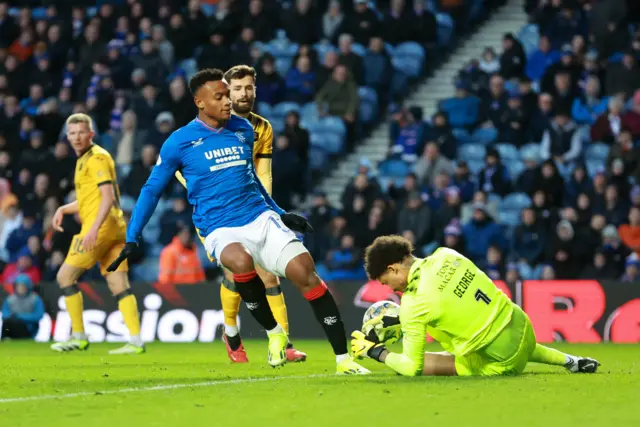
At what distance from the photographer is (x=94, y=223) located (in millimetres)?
12742

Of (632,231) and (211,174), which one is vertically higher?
(211,174)

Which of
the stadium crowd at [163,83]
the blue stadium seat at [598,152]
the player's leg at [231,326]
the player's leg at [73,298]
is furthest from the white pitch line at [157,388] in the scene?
the blue stadium seat at [598,152]

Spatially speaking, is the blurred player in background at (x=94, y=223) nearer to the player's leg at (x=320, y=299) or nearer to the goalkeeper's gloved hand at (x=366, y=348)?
the player's leg at (x=320, y=299)

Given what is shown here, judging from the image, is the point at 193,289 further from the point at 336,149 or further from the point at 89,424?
the point at 89,424

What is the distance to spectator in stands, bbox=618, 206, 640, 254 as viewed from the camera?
17047mm

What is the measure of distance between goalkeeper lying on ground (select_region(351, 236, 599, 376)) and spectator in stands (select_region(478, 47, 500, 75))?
1203 cm

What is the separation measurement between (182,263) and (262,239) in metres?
8.58

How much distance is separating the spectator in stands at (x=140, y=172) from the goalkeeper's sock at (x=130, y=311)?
6.27 metres

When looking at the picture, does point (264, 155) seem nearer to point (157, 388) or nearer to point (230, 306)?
point (230, 306)

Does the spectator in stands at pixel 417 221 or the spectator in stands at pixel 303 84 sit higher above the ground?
the spectator in stands at pixel 303 84

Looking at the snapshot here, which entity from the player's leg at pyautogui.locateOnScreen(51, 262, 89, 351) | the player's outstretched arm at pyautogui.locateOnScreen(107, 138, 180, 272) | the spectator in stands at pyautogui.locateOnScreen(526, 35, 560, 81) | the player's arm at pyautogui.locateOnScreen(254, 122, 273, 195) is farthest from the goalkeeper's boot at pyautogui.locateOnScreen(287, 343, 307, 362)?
the spectator in stands at pyautogui.locateOnScreen(526, 35, 560, 81)

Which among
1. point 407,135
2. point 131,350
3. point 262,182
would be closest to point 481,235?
point 407,135

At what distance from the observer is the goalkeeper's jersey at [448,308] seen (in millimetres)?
8227

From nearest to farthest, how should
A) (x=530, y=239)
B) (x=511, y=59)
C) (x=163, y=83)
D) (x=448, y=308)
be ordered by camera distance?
(x=448, y=308), (x=530, y=239), (x=511, y=59), (x=163, y=83)
